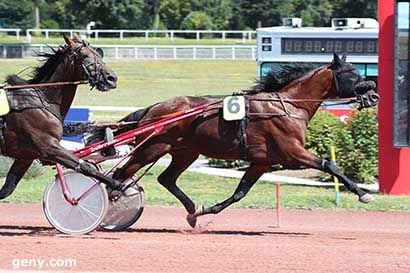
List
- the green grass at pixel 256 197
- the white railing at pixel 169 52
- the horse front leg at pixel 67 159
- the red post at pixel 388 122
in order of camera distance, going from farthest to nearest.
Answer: the white railing at pixel 169 52 < the red post at pixel 388 122 < the green grass at pixel 256 197 < the horse front leg at pixel 67 159

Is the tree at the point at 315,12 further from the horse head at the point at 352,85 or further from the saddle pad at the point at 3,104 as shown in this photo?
the saddle pad at the point at 3,104

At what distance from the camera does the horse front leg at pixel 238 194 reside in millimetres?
10086

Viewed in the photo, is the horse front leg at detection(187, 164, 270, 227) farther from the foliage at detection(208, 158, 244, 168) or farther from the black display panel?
the foliage at detection(208, 158, 244, 168)

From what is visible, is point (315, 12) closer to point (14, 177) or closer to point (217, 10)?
point (217, 10)

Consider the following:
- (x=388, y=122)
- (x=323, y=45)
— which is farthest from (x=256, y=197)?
(x=323, y=45)

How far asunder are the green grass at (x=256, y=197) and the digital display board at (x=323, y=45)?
5159 millimetres

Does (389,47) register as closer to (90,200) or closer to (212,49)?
(90,200)

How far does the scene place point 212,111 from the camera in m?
9.91

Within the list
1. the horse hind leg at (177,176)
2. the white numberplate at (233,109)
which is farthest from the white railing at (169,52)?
the white numberplate at (233,109)

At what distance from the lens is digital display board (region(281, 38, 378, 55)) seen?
64.4ft

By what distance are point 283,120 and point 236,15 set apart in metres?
59.5

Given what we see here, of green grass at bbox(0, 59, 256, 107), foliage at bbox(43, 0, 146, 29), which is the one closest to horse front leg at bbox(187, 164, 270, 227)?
green grass at bbox(0, 59, 256, 107)

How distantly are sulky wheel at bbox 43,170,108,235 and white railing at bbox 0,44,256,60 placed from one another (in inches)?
1333

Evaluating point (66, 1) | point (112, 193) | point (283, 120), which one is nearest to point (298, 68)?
point (283, 120)
